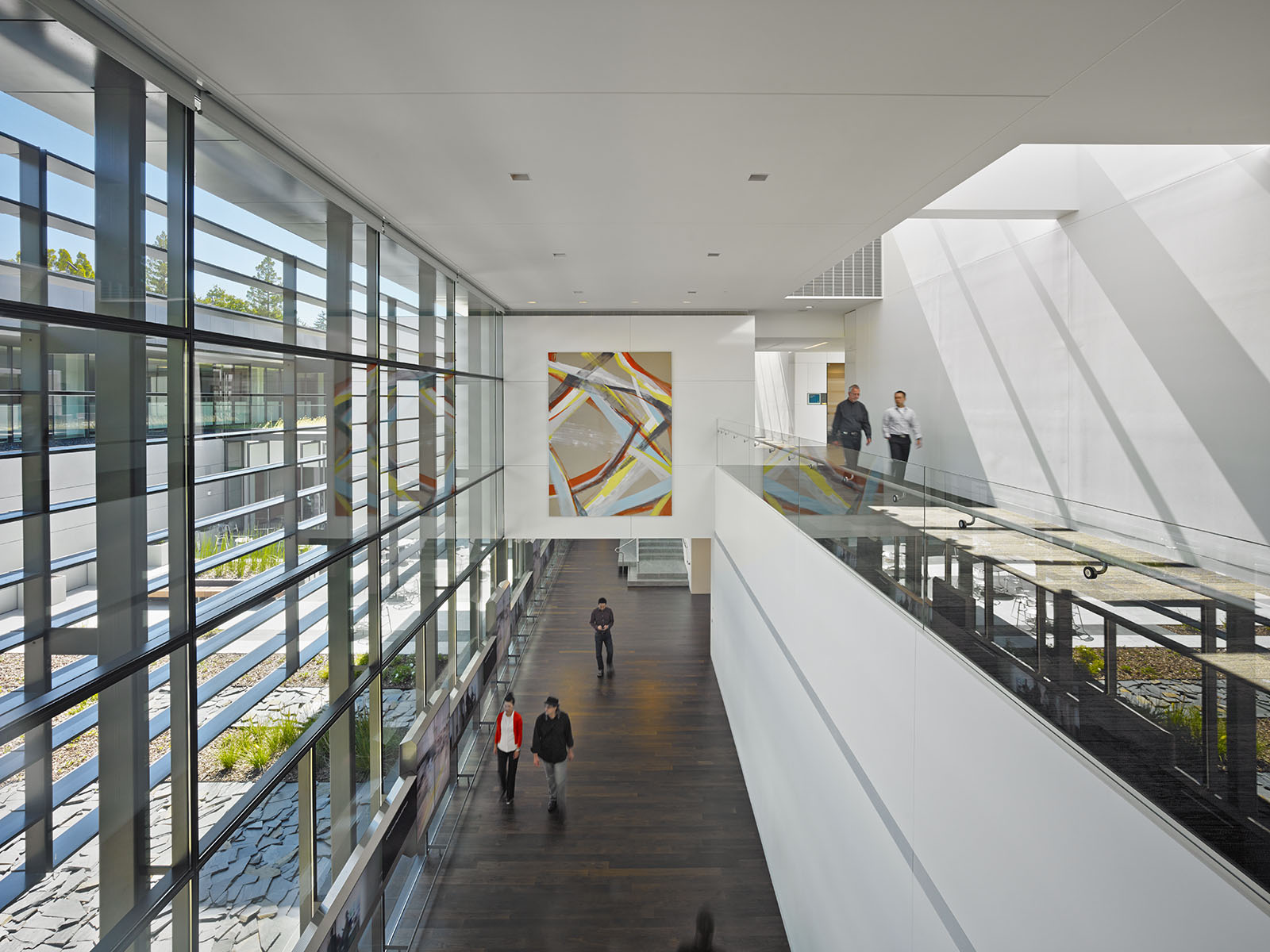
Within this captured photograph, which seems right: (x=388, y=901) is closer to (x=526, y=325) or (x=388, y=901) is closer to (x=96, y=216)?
(x=96, y=216)

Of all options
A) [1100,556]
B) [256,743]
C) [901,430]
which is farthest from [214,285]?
[901,430]

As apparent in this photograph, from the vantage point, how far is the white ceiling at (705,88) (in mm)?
2533

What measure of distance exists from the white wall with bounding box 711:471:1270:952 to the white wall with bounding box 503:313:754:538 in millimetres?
4831

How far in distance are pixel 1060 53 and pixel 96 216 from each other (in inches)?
148

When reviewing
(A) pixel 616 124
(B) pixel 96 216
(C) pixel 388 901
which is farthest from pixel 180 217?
(C) pixel 388 901

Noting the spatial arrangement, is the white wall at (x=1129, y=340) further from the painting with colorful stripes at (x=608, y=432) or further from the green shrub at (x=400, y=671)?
the green shrub at (x=400, y=671)

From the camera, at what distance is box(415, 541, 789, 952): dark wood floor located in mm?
5902

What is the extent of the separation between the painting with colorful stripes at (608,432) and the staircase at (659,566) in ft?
21.2

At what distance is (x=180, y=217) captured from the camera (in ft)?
9.87

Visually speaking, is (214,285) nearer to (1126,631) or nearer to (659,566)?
(1126,631)

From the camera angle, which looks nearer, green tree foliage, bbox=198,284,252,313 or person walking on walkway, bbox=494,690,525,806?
green tree foliage, bbox=198,284,252,313

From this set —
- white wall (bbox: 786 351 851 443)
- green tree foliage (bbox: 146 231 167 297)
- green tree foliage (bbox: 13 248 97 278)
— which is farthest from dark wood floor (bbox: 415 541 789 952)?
white wall (bbox: 786 351 851 443)

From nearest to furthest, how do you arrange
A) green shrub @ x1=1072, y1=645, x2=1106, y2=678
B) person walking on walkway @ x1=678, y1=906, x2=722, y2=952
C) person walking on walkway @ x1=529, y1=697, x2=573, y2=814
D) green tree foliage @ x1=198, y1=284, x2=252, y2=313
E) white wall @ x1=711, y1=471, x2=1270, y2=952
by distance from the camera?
white wall @ x1=711, y1=471, x2=1270, y2=952, green shrub @ x1=1072, y1=645, x2=1106, y2=678, green tree foliage @ x1=198, y1=284, x2=252, y2=313, person walking on walkway @ x1=678, y1=906, x2=722, y2=952, person walking on walkway @ x1=529, y1=697, x2=573, y2=814

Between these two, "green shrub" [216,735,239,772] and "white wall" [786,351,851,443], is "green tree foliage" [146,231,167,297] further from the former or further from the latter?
"white wall" [786,351,851,443]
